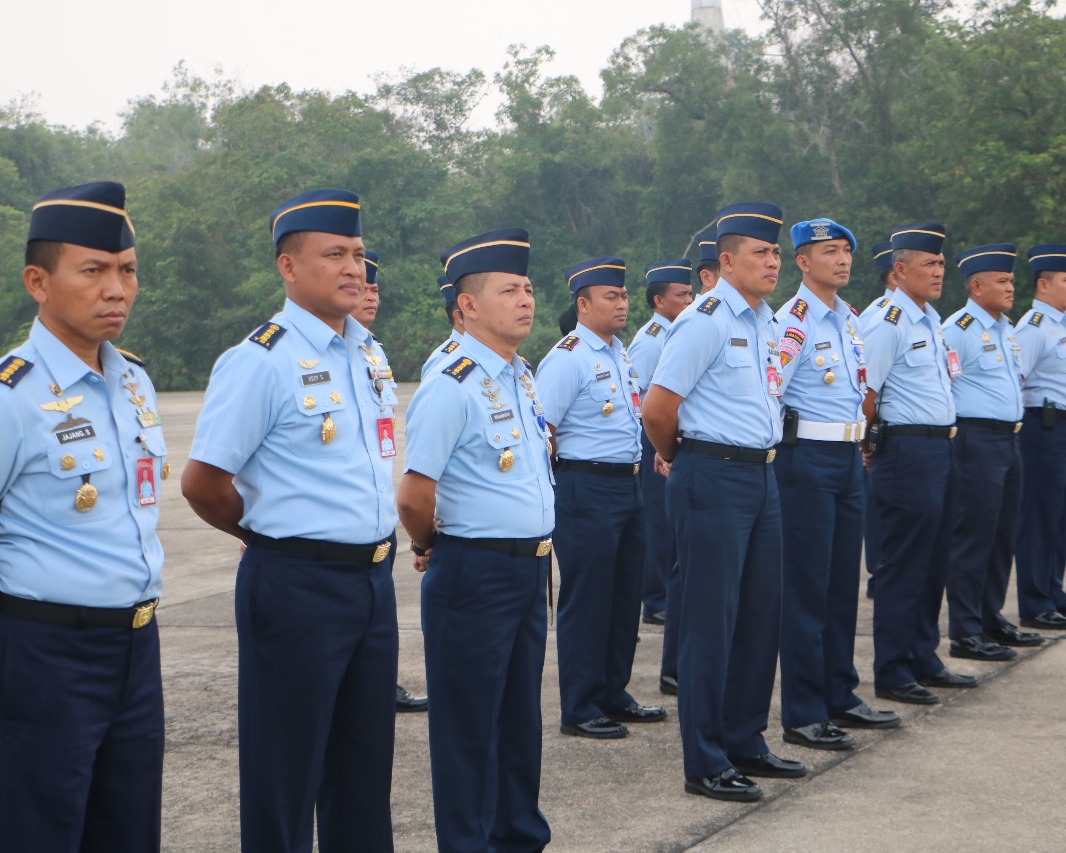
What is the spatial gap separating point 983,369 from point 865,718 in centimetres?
253

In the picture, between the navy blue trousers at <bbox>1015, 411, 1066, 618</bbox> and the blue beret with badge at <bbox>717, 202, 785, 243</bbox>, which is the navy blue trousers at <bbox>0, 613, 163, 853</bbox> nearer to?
the blue beret with badge at <bbox>717, 202, 785, 243</bbox>

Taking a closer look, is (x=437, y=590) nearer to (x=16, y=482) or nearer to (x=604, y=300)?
(x=16, y=482)

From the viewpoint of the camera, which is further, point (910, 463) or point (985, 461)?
point (985, 461)

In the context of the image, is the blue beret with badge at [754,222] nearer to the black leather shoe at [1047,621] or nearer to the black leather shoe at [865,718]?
the black leather shoe at [865,718]

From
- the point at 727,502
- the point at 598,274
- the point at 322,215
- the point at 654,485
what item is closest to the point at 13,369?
the point at 322,215

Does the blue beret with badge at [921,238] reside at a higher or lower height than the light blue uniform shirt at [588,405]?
higher

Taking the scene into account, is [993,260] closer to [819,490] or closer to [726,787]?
[819,490]

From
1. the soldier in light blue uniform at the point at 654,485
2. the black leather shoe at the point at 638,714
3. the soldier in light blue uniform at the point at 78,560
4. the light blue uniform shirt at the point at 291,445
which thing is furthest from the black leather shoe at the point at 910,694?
the soldier in light blue uniform at the point at 78,560

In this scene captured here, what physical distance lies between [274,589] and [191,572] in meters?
7.63

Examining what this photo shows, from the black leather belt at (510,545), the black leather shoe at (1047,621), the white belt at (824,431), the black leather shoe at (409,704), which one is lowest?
the black leather shoe at (409,704)

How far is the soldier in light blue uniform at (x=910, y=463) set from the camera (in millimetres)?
6734

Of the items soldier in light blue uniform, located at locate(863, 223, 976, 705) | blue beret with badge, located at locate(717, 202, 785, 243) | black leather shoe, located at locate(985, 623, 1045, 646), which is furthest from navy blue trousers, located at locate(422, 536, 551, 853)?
black leather shoe, located at locate(985, 623, 1045, 646)

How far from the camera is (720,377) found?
17.7ft

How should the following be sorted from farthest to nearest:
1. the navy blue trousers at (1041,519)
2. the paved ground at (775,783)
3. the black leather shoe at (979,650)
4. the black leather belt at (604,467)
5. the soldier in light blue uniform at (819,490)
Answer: the navy blue trousers at (1041,519), the black leather shoe at (979,650), the black leather belt at (604,467), the soldier in light blue uniform at (819,490), the paved ground at (775,783)
